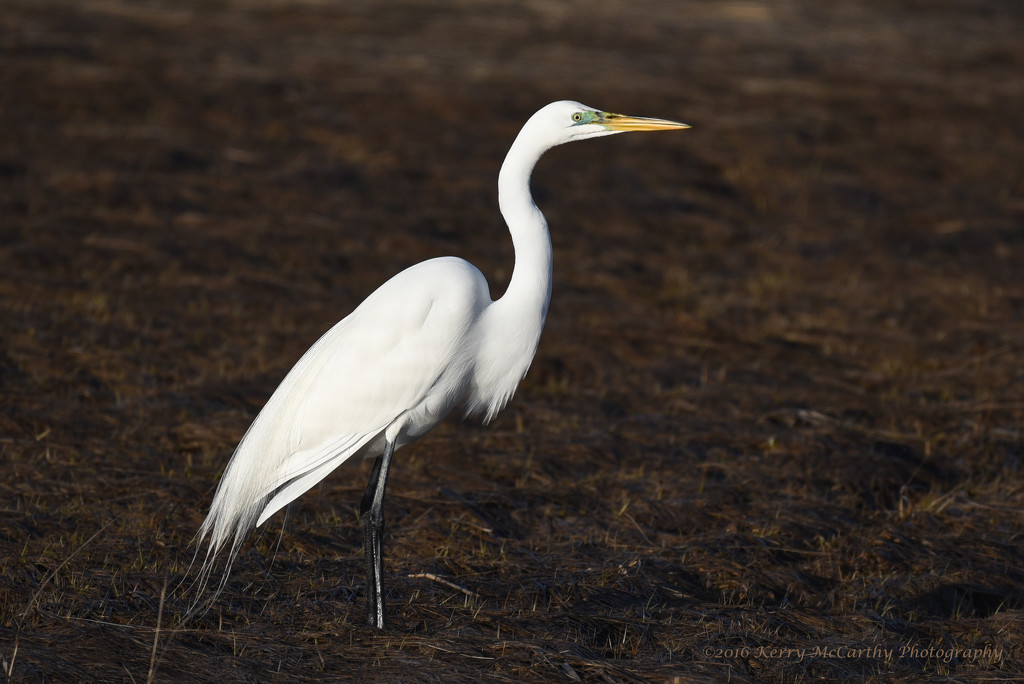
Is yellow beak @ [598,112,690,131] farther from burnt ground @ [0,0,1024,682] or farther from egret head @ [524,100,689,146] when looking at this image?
burnt ground @ [0,0,1024,682]

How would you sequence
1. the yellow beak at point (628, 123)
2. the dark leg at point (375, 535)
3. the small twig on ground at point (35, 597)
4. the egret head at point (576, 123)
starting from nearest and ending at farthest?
the small twig on ground at point (35, 597)
the dark leg at point (375, 535)
the egret head at point (576, 123)
the yellow beak at point (628, 123)

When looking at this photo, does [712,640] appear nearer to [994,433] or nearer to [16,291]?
[994,433]

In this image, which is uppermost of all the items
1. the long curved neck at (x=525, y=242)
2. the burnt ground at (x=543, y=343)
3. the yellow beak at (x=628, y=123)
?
the yellow beak at (x=628, y=123)

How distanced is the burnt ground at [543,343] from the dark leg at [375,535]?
113mm

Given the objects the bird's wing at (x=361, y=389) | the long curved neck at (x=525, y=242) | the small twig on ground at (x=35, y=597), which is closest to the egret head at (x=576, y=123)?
the long curved neck at (x=525, y=242)

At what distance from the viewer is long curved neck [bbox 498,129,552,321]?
13.3ft

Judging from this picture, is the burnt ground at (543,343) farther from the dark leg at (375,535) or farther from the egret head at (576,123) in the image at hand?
the egret head at (576,123)

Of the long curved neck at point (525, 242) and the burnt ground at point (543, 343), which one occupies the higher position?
the long curved neck at point (525, 242)

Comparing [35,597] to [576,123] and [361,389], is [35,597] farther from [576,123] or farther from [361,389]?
[576,123]

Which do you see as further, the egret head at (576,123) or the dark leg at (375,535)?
the egret head at (576,123)

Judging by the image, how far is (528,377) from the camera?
6781 mm

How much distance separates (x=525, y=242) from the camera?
4.08 metres

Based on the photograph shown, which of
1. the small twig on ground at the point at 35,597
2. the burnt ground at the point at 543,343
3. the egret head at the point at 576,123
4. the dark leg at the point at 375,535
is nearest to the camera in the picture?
the small twig on ground at the point at 35,597

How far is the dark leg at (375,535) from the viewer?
382 centimetres
